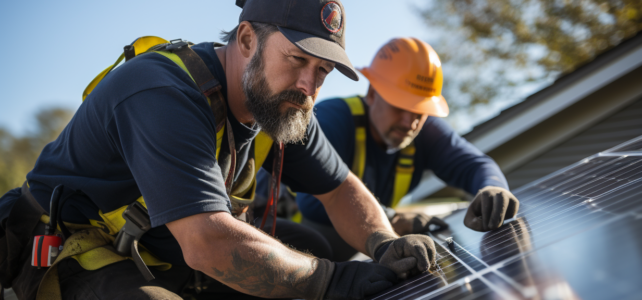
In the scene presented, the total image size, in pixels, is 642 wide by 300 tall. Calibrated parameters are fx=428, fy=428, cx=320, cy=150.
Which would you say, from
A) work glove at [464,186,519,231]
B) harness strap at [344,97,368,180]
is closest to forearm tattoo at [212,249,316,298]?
work glove at [464,186,519,231]

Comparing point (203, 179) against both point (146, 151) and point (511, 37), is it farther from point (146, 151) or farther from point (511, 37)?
point (511, 37)

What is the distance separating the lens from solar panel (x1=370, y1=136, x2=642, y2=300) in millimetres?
1035

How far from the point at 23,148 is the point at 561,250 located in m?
15.3

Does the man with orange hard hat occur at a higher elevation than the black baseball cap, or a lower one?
lower

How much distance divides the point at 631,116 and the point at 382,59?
350 centimetres

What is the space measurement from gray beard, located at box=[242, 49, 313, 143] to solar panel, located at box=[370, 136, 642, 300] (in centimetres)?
101

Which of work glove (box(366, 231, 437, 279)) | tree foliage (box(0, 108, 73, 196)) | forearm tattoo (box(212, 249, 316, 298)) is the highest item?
work glove (box(366, 231, 437, 279))

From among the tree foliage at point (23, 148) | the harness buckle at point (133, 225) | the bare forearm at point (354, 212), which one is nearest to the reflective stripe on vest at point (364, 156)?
the bare forearm at point (354, 212)

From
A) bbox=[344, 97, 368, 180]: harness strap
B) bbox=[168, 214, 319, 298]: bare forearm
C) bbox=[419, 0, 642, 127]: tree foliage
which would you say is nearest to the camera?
bbox=[168, 214, 319, 298]: bare forearm

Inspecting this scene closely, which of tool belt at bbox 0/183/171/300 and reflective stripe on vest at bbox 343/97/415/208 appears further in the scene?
reflective stripe on vest at bbox 343/97/415/208

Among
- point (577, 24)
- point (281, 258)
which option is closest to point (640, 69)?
point (281, 258)

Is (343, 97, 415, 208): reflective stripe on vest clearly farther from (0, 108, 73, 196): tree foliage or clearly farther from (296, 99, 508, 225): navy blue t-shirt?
(0, 108, 73, 196): tree foliage

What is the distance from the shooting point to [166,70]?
1.98 m

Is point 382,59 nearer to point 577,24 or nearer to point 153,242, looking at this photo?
point 153,242
